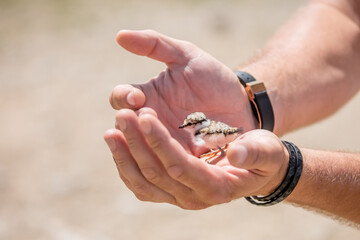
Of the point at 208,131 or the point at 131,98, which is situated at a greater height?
the point at 131,98

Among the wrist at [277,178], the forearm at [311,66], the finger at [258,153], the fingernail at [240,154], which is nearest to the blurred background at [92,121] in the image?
the forearm at [311,66]

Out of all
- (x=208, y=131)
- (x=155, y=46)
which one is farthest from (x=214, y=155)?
(x=155, y=46)

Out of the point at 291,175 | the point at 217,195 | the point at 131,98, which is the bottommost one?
the point at 291,175

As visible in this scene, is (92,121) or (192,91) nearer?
(192,91)

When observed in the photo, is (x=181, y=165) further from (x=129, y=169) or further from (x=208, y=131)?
(x=208, y=131)

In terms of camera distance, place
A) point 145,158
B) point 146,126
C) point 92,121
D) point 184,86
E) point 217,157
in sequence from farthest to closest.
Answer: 1. point 92,121
2. point 184,86
3. point 217,157
4. point 145,158
5. point 146,126

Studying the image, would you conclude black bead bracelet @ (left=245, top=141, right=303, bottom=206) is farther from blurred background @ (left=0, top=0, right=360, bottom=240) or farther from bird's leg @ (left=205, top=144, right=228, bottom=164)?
blurred background @ (left=0, top=0, right=360, bottom=240)

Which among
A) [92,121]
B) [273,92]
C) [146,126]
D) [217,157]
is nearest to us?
[146,126]

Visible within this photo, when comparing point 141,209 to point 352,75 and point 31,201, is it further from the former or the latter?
point 352,75
